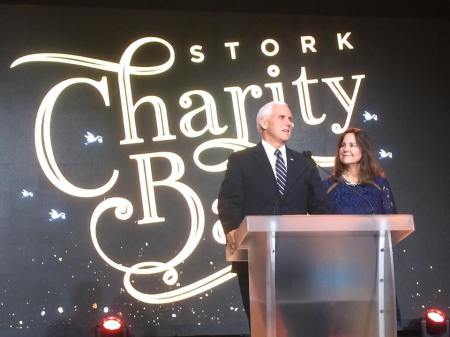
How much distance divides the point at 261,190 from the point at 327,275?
79 centimetres

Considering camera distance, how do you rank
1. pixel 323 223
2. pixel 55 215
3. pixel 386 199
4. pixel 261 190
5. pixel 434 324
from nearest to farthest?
pixel 323 223
pixel 261 190
pixel 386 199
pixel 434 324
pixel 55 215

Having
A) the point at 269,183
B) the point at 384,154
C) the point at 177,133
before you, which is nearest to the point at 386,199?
the point at 269,183

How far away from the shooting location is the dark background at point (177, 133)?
483cm

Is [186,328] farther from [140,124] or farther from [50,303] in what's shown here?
[140,124]

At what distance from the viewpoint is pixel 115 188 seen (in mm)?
5000

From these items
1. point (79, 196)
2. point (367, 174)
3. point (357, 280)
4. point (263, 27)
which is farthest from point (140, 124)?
point (357, 280)

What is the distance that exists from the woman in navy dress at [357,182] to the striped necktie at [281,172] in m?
0.39

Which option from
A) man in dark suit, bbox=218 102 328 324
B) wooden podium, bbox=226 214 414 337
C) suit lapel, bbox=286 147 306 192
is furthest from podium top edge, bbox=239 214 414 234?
suit lapel, bbox=286 147 306 192

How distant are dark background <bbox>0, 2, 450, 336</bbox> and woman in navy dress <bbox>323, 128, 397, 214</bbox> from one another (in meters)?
1.50

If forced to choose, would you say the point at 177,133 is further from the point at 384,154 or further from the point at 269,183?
the point at 269,183

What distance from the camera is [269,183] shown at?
3.28 metres

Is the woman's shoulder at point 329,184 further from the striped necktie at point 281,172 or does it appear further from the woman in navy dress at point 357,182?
the striped necktie at point 281,172

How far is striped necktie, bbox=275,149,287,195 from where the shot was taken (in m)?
3.29

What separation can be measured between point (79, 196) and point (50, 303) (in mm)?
711
